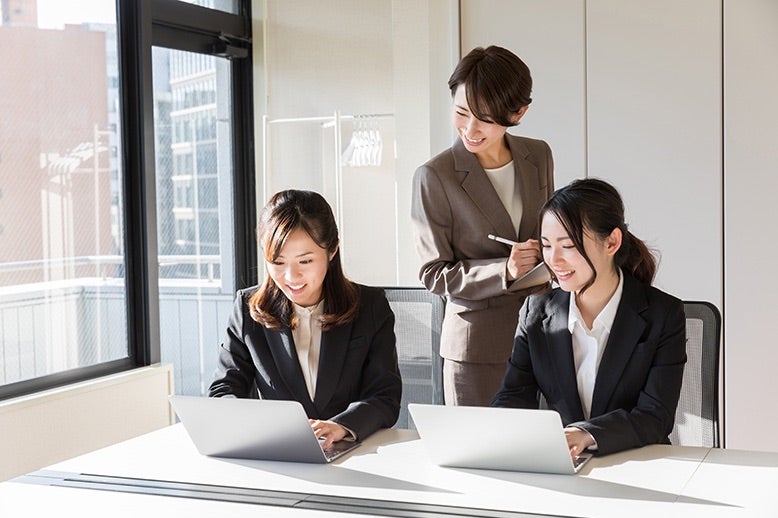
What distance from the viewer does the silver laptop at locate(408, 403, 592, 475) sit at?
5.40 feet

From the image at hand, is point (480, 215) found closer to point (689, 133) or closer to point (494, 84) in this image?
point (494, 84)

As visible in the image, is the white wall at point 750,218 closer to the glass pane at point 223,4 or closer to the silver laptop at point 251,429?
the silver laptop at point 251,429

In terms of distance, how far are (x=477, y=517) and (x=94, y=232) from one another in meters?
2.47

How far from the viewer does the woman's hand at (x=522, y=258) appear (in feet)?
7.61

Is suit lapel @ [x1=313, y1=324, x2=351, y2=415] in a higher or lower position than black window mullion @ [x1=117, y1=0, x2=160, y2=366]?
lower

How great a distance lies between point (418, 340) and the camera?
2.50 metres

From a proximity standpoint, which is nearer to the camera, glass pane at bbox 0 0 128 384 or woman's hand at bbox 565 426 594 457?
woman's hand at bbox 565 426 594 457

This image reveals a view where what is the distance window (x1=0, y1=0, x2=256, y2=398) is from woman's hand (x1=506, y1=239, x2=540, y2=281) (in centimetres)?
173

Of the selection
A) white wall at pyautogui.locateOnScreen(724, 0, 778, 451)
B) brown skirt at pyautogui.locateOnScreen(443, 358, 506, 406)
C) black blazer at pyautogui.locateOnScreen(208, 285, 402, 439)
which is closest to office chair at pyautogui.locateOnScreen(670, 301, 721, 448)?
brown skirt at pyautogui.locateOnScreen(443, 358, 506, 406)

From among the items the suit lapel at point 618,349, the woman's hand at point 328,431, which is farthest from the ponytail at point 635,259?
the woman's hand at point 328,431

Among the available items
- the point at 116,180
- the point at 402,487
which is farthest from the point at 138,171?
the point at 402,487

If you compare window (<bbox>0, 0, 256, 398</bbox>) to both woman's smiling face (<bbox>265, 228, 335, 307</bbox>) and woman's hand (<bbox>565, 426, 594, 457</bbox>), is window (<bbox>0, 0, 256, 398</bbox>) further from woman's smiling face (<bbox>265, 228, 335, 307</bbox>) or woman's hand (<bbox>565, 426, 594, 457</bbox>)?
woman's hand (<bbox>565, 426, 594, 457</bbox>)

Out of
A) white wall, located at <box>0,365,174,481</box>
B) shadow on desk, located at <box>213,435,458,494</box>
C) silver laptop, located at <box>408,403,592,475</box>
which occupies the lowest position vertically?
white wall, located at <box>0,365,174,481</box>

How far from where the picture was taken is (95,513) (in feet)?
5.26
